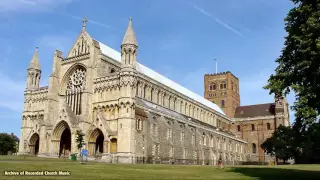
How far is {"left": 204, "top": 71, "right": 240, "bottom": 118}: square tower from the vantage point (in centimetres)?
11750

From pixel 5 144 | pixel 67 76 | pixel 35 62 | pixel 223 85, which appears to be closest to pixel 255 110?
pixel 223 85

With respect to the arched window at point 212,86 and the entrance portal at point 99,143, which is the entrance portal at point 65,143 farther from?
the arched window at point 212,86

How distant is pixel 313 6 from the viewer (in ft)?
83.6

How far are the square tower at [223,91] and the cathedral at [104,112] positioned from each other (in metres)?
43.6

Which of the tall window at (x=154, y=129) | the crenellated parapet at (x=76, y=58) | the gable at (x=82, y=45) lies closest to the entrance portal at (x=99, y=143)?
the tall window at (x=154, y=129)

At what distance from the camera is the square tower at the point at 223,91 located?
117500 millimetres

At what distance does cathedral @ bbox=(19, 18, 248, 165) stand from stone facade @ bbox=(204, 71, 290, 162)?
34.9m

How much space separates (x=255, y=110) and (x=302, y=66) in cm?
9260

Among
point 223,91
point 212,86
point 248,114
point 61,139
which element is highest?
point 212,86

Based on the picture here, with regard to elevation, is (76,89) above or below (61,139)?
above

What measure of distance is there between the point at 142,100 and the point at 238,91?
70235mm

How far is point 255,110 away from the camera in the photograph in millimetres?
114062

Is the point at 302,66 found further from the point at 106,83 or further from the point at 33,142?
the point at 33,142

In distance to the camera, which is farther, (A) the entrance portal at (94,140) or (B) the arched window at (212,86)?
(B) the arched window at (212,86)
